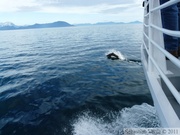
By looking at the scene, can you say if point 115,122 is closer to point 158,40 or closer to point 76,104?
point 76,104

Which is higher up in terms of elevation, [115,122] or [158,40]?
[158,40]

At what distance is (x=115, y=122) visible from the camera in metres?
5.32

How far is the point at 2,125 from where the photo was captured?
5.58 metres

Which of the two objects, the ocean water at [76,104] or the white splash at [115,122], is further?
the ocean water at [76,104]

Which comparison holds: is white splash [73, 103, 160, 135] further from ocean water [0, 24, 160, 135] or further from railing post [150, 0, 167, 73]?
railing post [150, 0, 167, 73]

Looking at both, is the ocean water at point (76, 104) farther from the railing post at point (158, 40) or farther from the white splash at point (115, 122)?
the railing post at point (158, 40)

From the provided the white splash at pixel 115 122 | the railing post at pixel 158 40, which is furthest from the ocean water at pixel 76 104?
the railing post at pixel 158 40

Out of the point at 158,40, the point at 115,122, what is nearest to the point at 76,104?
the point at 115,122

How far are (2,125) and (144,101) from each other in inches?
218

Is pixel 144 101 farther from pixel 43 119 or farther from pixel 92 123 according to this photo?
pixel 43 119

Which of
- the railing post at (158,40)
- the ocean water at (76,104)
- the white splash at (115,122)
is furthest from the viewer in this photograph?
the ocean water at (76,104)

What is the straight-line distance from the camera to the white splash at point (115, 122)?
4949mm

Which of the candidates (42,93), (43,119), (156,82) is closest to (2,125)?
(43,119)

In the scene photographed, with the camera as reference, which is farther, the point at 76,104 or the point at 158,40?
the point at 76,104
